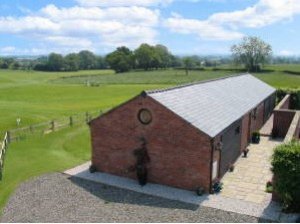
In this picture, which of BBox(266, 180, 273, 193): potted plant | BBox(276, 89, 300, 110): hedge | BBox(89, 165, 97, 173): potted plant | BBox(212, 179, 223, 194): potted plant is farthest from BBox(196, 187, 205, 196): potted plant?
BBox(276, 89, 300, 110): hedge

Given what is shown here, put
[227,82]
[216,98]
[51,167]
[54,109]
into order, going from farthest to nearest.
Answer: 1. [54,109]
2. [227,82]
3. [216,98]
4. [51,167]

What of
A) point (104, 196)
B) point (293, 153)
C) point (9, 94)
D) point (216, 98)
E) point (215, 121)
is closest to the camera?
point (293, 153)

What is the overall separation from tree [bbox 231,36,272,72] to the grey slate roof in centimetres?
9551

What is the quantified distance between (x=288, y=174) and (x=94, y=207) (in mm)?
8511

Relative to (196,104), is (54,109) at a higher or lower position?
lower

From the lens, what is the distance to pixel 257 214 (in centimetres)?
1534

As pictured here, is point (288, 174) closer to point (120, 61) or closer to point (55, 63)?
point (120, 61)

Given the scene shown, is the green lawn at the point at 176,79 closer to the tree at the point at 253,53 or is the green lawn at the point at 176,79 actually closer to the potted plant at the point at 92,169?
the tree at the point at 253,53

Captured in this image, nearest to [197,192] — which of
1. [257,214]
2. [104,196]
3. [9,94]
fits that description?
[257,214]

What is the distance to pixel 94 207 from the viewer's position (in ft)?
53.2

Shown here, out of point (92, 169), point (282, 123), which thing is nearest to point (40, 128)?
point (92, 169)

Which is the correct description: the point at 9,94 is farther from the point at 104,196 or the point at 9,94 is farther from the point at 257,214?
the point at 257,214

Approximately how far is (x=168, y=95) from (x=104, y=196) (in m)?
6.36

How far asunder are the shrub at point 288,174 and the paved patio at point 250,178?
4.61 feet
